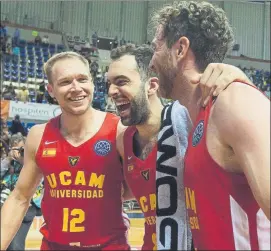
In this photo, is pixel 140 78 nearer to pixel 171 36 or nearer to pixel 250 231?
pixel 171 36

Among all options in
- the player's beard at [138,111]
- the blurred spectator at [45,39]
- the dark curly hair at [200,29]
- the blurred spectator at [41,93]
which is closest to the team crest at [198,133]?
the dark curly hair at [200,29]

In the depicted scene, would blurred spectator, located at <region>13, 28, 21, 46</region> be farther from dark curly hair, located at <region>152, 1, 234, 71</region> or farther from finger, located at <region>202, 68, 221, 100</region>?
finger, located at <region>202, 68, 221, 100</region>

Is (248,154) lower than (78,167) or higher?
lower

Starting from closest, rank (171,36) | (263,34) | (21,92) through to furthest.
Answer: (171,36), (21,92), (263,34)

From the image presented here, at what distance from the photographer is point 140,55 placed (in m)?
2.66

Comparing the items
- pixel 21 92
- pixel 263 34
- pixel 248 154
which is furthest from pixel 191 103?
pixel 263 34

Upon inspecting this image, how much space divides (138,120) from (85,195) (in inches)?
21.3

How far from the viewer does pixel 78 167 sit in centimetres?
265

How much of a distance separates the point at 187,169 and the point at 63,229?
4.55ft

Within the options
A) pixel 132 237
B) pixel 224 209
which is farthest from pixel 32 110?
pixel 224 209

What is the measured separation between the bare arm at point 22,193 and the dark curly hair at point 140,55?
69 cm

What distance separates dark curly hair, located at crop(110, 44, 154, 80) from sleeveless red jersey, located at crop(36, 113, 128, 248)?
0.42 m

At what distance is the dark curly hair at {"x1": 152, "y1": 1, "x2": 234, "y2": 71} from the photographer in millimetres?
1556

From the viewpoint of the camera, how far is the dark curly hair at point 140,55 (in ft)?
8.48
